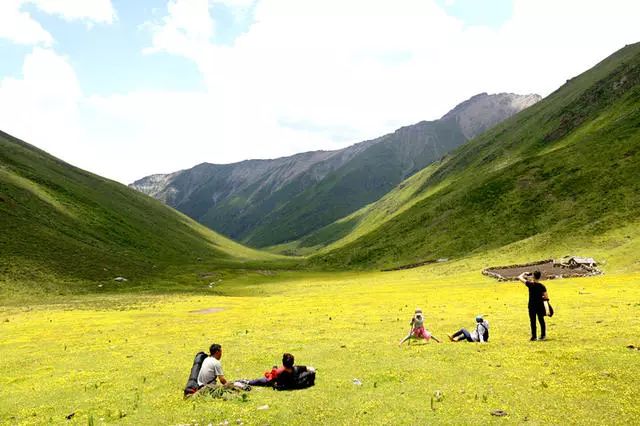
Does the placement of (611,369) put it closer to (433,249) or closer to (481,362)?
(481,362)

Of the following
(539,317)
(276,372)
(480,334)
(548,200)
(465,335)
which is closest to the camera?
(276,372)

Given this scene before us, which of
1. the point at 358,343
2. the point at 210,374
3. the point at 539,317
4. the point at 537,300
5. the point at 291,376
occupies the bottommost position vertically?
the point at 358,343

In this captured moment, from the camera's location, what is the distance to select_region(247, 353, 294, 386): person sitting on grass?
77.5ft

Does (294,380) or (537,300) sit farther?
(537,300)

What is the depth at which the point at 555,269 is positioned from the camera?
289 feet

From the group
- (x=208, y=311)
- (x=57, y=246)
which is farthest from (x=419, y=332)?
(x=57, y=246)

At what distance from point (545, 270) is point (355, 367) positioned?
247 ft

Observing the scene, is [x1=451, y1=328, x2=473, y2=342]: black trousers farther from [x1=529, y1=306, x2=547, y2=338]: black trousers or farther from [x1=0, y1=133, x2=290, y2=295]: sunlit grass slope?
[x1=0, y1=133, x2=290, y2=295]: sunlit grass slope

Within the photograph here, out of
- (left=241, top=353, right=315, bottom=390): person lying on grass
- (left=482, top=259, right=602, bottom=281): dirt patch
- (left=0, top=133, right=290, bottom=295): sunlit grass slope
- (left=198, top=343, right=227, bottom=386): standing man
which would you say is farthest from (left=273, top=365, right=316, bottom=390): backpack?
(left=0, top=133, right=290, bottom=295): sunlit grass slope

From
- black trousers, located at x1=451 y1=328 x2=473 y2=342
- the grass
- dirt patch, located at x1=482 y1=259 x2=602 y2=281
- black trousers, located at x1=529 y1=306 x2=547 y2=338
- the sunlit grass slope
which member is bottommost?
the grass

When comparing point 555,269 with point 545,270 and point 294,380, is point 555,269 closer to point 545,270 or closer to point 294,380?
point 545,270

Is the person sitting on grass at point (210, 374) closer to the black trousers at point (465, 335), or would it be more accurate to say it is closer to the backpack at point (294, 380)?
the backpack at point (294, 380)

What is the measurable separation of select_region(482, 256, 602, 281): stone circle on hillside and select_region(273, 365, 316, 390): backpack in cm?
6986

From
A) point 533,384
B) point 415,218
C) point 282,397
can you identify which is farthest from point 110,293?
point 415,218
